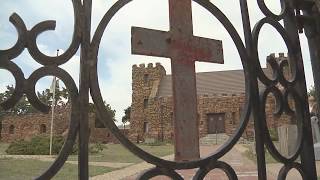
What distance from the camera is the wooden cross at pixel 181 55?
161cm

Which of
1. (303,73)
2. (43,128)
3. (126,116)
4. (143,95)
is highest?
(143,95)

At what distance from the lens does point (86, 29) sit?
146cm

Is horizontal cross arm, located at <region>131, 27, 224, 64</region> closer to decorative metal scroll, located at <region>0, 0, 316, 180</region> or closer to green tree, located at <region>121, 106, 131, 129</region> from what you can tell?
decorative metal scroll, located at <region>0, 0, 316, 180</region>

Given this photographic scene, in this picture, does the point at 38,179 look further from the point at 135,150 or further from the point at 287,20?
the point at 287,20

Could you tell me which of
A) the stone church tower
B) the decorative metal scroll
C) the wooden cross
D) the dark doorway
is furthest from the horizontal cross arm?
the stone church tower

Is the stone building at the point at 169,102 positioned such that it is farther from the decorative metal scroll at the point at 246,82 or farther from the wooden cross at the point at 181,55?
the wooden cross at the point at 181,55

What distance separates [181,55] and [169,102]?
35.9m

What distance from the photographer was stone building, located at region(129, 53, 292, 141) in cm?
3675

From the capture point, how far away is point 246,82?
1.80 meters

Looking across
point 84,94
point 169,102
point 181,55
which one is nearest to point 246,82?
point 181,55

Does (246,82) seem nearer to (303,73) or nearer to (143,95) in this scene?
(303,73)

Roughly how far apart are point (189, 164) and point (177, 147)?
101 millimetres

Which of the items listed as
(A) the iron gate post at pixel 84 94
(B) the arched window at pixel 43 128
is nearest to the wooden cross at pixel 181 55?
(A) the iron gate post at pixel 84 94

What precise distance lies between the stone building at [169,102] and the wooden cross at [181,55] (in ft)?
112
